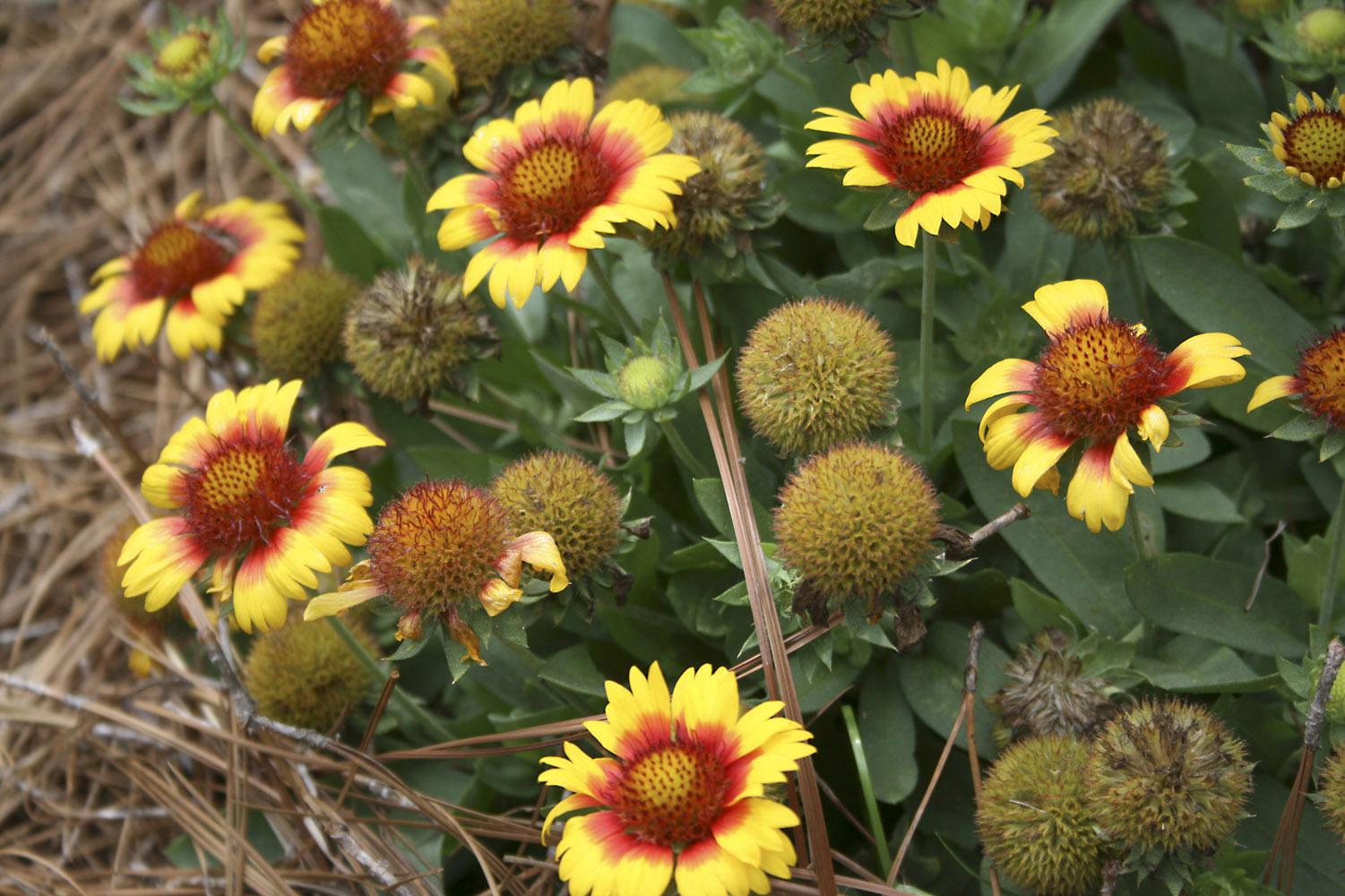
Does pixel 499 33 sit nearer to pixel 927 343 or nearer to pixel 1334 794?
pixel 927 343

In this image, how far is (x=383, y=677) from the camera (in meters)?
2.21

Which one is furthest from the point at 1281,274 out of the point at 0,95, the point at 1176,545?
the point at 0,95

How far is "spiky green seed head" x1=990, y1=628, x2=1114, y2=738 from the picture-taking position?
5.90ft

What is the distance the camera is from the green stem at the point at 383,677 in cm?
207

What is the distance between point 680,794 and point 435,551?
0.45m

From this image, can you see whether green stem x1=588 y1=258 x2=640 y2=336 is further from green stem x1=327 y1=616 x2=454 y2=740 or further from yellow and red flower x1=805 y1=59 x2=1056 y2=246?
green stem x1=327 y1=616 x2=454 y2=740

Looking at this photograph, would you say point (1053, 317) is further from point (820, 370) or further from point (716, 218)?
point (716, 218)

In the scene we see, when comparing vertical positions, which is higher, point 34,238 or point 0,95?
point 0,95

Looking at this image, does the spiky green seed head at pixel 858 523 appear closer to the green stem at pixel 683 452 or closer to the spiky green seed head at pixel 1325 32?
the green stem at pixel 683 452

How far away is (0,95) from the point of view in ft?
12.7

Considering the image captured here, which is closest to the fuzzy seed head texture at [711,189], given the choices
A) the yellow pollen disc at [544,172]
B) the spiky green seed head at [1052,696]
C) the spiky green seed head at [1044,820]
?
the yellow pollen disc at [544,172]

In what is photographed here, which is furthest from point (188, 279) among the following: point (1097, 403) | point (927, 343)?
point (1097, 403)

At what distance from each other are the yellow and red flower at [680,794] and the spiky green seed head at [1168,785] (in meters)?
0.40

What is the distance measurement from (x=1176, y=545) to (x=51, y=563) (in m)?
2.51
